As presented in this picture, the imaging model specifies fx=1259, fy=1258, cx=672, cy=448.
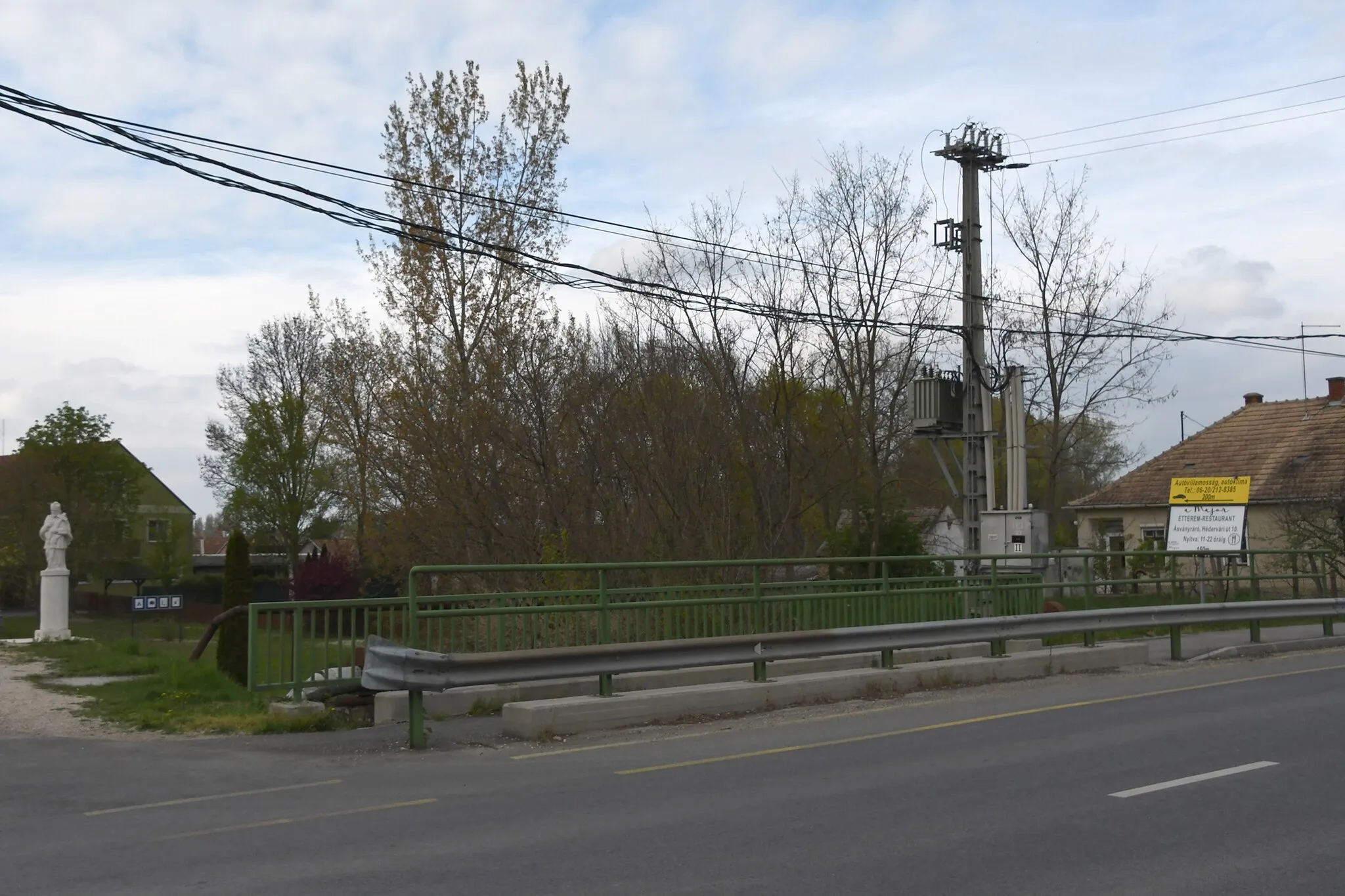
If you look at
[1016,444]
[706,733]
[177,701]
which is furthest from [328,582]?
[706,733]

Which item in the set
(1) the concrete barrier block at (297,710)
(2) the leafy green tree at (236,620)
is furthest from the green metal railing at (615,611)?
(2) the leafy green tree at (236,620)

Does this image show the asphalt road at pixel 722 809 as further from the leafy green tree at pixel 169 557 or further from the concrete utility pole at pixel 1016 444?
the leafy green tree at pixel 169 557

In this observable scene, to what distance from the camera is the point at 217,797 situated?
28.2 ft

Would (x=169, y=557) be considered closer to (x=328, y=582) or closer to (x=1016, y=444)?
(x=328, y=582)

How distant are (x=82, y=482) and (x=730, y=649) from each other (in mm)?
52059

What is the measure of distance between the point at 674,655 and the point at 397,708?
104 inches


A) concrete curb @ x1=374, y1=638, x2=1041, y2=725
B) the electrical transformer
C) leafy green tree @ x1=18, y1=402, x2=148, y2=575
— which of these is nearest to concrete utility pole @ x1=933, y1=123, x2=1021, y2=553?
the electrical transformer

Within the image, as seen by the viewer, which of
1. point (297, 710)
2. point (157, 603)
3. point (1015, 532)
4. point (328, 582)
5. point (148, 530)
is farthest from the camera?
point (148, 530)

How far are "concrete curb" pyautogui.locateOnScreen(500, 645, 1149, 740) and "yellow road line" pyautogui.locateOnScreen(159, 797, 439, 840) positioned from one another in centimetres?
271

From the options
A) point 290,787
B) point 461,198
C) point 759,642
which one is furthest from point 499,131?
point 290,787

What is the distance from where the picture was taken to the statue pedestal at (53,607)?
80.5 ft

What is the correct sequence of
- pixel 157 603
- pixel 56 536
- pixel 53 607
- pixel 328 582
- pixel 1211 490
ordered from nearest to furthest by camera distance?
1. pixel 157 603
2. pixel 53 607
3. pixel 56 536
4. pixel 1211 490
5. pixel 328 582

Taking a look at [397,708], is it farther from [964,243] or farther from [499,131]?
[499,131]

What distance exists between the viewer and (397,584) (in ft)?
92.9
